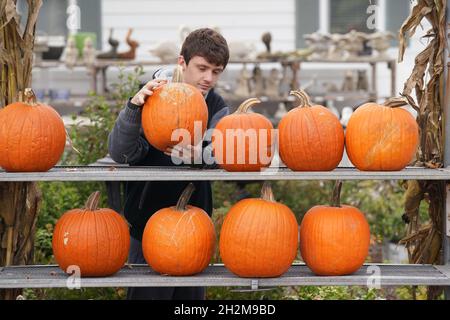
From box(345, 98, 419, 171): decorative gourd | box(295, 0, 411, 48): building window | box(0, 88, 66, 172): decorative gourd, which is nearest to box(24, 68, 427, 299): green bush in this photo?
box(0, 88, 66, 172): decorative gourd

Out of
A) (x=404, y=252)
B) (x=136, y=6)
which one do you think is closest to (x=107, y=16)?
(x=136, y=6)

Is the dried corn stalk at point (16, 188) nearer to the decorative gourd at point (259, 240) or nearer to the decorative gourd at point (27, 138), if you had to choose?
the decorative gourd at point (27, 138)

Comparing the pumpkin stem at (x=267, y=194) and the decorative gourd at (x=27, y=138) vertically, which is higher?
the decorative gourd at (x=27, y=138)

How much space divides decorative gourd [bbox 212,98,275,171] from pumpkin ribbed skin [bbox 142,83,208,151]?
12 cm

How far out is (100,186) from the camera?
597 centimetres

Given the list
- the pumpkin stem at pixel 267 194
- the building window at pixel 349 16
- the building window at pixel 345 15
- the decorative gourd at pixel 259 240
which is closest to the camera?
the decorative gourd at pixel 259 240

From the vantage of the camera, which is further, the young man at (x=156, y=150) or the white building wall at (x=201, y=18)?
the white building wall at (x=201, y=18)

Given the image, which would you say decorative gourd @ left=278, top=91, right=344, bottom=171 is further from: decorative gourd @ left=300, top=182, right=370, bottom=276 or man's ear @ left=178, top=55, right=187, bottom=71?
man's ear @ left=178, top=55, right=187, bottom=71

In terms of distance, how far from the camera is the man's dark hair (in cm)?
395

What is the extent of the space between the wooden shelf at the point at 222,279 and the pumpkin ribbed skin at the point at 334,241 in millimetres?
56

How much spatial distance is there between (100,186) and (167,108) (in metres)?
2.52

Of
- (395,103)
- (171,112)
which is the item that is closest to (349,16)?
(395,103)

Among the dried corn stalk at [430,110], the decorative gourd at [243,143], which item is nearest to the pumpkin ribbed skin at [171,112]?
the decorative gourd at [243,143]

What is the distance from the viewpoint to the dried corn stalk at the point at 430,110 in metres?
3.93
